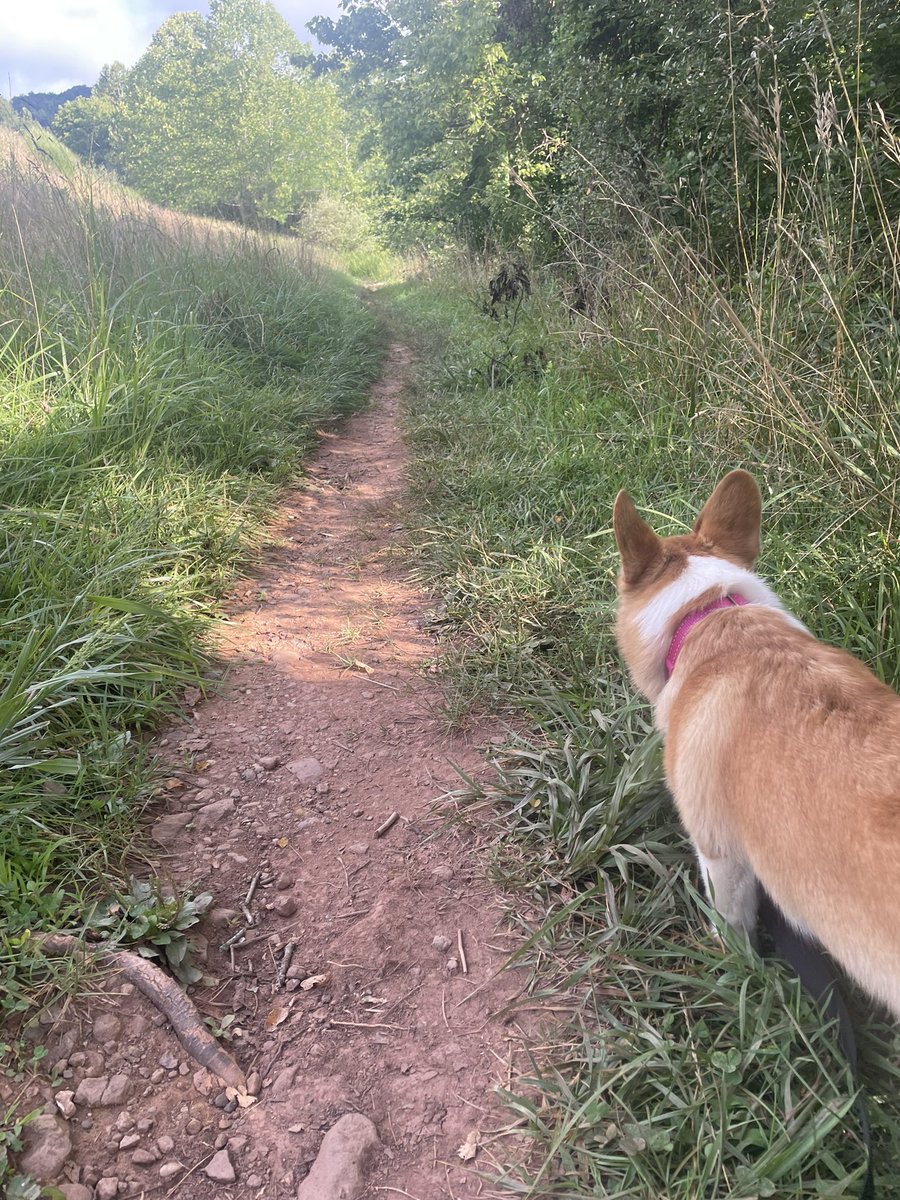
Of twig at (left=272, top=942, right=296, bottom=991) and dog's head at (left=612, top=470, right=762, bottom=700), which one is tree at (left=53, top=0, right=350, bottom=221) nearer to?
dog's head at (left=612, top=470, right=762, bottom=700)

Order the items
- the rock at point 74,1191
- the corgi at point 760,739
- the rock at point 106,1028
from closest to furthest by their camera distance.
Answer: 1. the corgi at point 760,739
2. the rock at point 74,1191
3. the rock at point 106,1028

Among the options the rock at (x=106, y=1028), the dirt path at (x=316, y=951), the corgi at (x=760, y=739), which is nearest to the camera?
the corgi at (x=760, y=739)

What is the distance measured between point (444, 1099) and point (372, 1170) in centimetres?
19

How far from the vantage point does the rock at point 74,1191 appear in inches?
48.9

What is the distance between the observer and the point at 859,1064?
134cm

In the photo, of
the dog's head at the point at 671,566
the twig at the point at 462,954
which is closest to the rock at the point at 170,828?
the twig at the point at 462,954

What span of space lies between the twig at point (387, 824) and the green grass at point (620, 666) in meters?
0.27

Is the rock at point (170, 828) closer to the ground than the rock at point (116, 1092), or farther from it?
farther from it

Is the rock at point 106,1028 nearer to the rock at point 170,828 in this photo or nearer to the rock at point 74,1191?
the rock at point 74,1191

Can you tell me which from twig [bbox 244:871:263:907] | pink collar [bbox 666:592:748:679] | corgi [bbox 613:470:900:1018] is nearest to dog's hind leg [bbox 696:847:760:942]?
corgi [bbox 613:470:900:1018]

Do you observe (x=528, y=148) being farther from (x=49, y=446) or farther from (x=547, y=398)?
(x=49, y=446)

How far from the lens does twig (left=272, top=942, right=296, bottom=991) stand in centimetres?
171

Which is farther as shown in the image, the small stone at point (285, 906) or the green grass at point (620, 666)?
the small stone at point (285, 906)

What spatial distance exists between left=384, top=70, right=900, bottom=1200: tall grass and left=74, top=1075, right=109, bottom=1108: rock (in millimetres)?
907
